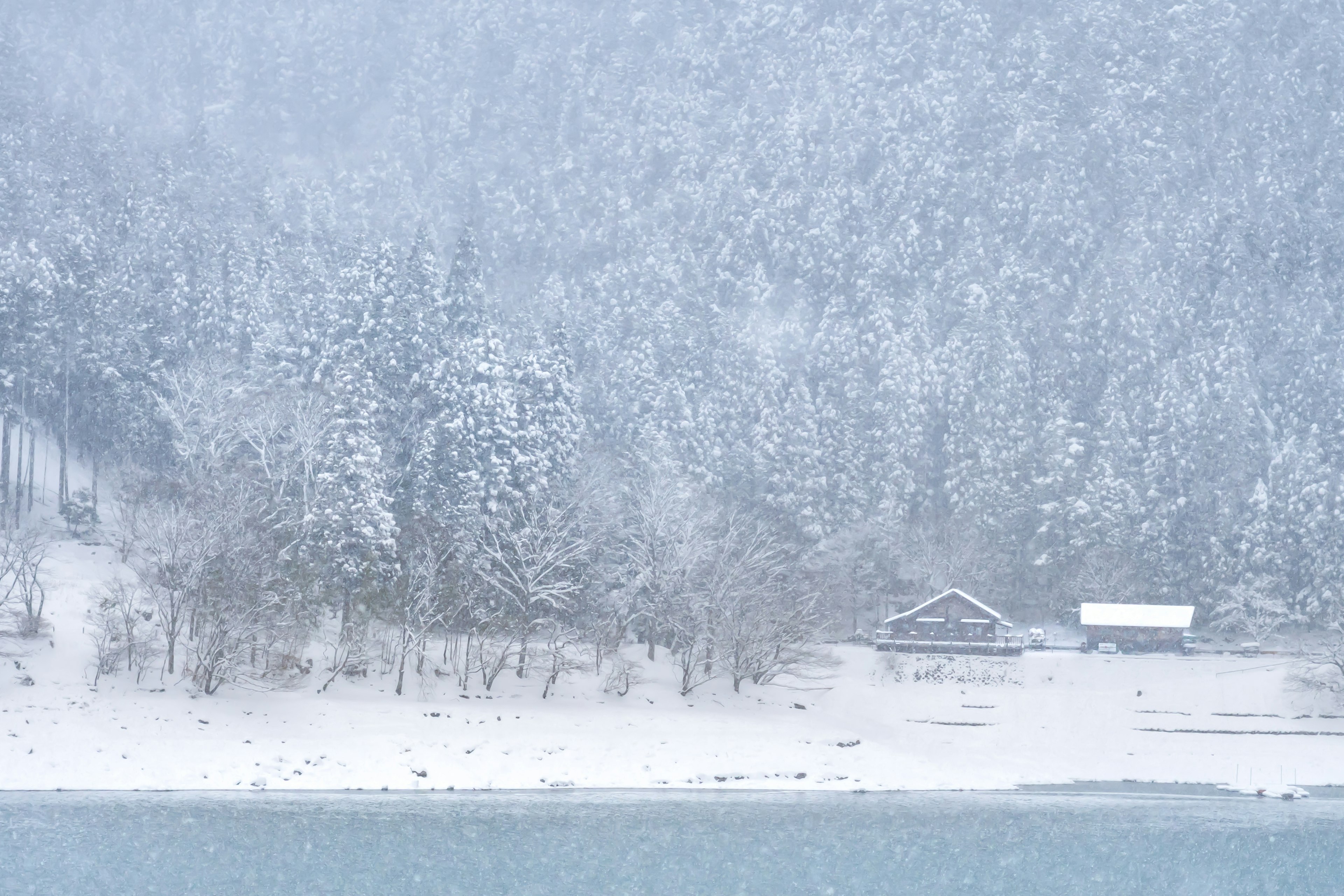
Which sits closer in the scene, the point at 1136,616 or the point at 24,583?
the point at 24,583

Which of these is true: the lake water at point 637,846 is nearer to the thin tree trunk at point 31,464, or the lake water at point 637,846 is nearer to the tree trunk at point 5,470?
the tree trunk at point 5,470

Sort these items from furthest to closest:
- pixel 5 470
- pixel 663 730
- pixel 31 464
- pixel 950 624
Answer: pixel 31 464
pixel 5 470
pixel 950 624
pixel 663 730

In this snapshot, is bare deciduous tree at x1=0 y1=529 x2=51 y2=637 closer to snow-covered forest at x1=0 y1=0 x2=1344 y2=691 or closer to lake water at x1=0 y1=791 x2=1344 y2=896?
snow-covered forest at x1=0 y1=0 x2=1344 y2=691

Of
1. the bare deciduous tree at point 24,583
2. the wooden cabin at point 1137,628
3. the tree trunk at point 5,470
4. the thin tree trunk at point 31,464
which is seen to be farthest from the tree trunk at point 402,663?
the wooden cabin at point 1137,628

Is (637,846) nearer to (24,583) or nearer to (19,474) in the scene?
(24,583)

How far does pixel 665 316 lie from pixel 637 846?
3213 inches

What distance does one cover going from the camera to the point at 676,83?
169125 millimetres

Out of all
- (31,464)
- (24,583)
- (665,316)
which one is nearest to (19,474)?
(31,464)

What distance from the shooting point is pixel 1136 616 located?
7688 centimetres

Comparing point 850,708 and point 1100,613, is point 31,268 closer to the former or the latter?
point 850,708

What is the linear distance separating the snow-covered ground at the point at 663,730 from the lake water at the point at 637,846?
2.09m

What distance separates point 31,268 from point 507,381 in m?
39.2

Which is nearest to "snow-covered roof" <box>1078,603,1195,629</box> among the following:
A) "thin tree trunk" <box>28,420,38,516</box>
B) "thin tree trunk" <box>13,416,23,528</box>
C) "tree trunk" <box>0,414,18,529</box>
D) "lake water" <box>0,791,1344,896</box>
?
"lake water" <box>0,791,1344,896</box>

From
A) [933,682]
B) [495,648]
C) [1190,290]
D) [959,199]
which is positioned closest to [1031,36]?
[959,199]
